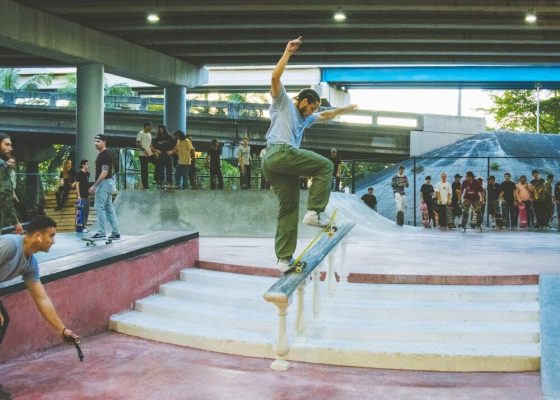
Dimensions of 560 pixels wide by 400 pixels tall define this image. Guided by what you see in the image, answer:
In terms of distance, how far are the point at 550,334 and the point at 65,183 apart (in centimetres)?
1428

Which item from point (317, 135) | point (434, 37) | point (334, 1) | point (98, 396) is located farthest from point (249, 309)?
point (317, 135)

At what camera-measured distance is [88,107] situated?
77.2 ft

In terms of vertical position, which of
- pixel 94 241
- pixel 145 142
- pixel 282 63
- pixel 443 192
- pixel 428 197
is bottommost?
pixel 94 241

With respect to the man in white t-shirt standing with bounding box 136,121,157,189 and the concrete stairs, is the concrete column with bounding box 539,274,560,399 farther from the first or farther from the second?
the man in white t-shirt standing with bounding box 136,121,157,189

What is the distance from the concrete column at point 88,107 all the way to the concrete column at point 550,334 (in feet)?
62.4

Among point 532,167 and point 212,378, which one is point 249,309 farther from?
point 532,167

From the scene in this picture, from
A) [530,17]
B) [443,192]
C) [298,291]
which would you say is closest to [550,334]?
[298,291]

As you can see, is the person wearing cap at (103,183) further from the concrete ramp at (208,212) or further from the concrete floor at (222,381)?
the concrete ramp at (208,212)

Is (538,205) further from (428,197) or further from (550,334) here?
(550,334)

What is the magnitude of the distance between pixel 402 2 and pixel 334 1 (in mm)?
2044

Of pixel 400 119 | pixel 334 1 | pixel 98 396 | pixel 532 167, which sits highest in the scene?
pixel 334 1

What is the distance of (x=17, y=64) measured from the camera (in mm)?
29031

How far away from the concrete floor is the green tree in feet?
144

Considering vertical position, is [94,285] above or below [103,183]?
below
